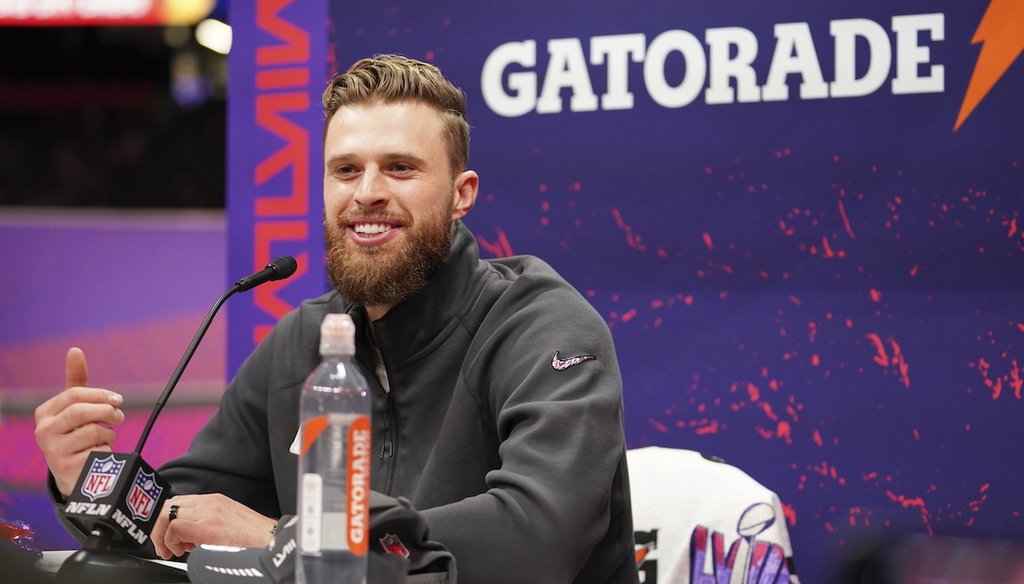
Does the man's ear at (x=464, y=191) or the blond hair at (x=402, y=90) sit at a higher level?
the blond hair at (x=402, y=90)

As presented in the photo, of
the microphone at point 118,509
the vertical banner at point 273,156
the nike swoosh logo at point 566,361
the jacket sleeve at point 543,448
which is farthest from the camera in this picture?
the vertical banner at point 273,156

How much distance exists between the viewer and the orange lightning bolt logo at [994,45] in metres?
2.53

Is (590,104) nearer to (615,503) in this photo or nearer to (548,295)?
(548,295)

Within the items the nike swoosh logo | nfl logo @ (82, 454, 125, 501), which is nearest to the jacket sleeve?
the nike swoosh logo

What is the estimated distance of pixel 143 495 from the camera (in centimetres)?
144

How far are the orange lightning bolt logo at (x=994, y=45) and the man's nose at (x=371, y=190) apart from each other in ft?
4.62

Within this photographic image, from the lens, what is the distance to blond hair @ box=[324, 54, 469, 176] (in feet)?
6.52

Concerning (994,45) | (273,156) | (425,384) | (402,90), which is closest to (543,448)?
(425,384)

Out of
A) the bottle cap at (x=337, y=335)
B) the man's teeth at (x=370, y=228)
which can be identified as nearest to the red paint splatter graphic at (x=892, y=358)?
the man's teeth at (x=370, y=228)

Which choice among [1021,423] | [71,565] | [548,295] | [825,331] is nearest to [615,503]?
[548,295]

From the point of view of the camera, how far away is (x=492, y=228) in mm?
2975

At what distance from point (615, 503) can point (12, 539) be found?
907 mm

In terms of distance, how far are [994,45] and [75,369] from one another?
2.10 m

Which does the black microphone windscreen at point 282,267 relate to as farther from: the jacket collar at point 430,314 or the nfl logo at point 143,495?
the nfl logo at point 143,495
